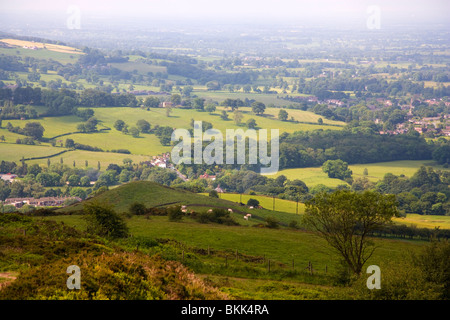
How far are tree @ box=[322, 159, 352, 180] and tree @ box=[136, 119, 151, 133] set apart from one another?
57.4m

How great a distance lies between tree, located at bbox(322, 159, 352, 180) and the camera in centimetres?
11081

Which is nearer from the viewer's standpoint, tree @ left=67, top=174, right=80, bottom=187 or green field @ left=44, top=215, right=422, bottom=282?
green field @ left=44, top=215, right=422, bottom=282

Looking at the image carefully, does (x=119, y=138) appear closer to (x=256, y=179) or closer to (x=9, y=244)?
(x=256, y=179)

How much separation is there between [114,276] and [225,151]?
111 meters

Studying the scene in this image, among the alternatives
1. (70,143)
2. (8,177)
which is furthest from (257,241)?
(70,143)

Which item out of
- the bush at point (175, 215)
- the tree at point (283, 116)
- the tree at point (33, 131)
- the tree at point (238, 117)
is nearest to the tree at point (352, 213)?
the bush at point (175, 215)

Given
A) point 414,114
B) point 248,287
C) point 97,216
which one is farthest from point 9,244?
point 414,114

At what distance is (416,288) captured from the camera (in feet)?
67.4

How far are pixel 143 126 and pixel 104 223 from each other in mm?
114018

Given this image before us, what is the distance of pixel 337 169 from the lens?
369ft

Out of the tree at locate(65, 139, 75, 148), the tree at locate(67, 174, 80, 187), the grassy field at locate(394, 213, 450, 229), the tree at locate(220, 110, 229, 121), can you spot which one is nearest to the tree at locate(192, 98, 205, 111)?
the tree at locate(220, 110, 229, 121)

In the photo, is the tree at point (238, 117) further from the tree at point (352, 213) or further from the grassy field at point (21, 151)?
the tree at point (352, 213)

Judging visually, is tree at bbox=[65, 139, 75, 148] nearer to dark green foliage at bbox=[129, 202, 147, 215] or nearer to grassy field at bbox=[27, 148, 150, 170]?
grassy field at bbox=[27, 148, 150, 170]
